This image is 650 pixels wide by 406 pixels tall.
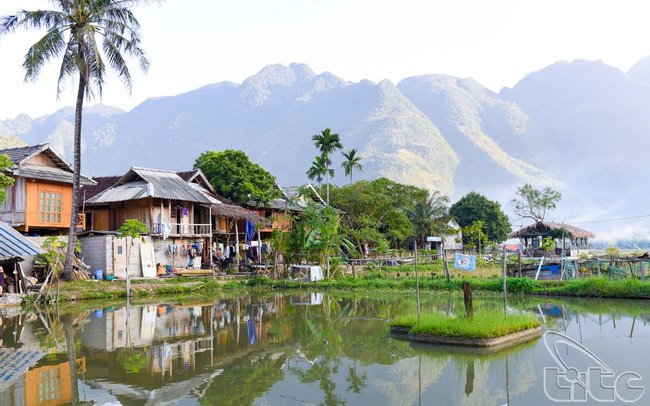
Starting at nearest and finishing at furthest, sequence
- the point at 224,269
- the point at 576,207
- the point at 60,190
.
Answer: the point at 60,190
the point at 224,269
the point at 576,207

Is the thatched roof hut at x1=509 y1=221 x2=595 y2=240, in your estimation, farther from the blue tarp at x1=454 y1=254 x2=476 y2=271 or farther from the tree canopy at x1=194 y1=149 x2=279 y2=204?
the blue tarp at x1=454 y1=254 x2=476 y2=271

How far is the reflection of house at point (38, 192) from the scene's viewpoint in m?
28.1

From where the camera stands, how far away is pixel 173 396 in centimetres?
949

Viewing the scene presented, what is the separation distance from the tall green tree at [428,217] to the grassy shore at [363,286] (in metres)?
26.9

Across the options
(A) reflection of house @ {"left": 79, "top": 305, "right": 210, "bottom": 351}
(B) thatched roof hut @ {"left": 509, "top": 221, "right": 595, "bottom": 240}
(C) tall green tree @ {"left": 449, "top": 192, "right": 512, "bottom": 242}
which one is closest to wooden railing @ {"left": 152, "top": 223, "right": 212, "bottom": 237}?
(A) reflection of house @ {"left": 79, "top": 305, "right": 210, "bottom": 351}

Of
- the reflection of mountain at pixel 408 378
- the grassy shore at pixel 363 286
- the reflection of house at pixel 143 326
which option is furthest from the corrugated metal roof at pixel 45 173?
the reflection of mountain at pixel 408 378

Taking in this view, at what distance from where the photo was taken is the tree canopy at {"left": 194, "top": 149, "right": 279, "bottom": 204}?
42.0 metres

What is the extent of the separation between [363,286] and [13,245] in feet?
51.4

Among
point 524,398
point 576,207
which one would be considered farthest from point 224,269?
point 576,207

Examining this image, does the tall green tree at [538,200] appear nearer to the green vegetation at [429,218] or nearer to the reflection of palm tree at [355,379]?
the green vegetation at [429,218]

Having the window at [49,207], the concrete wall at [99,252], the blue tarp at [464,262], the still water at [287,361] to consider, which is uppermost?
the window at [49,207]

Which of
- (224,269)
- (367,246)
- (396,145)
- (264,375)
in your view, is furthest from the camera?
(396,145)

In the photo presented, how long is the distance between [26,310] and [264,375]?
46.8 ft

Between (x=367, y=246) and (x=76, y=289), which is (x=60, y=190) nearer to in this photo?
(x=76, y=289)
